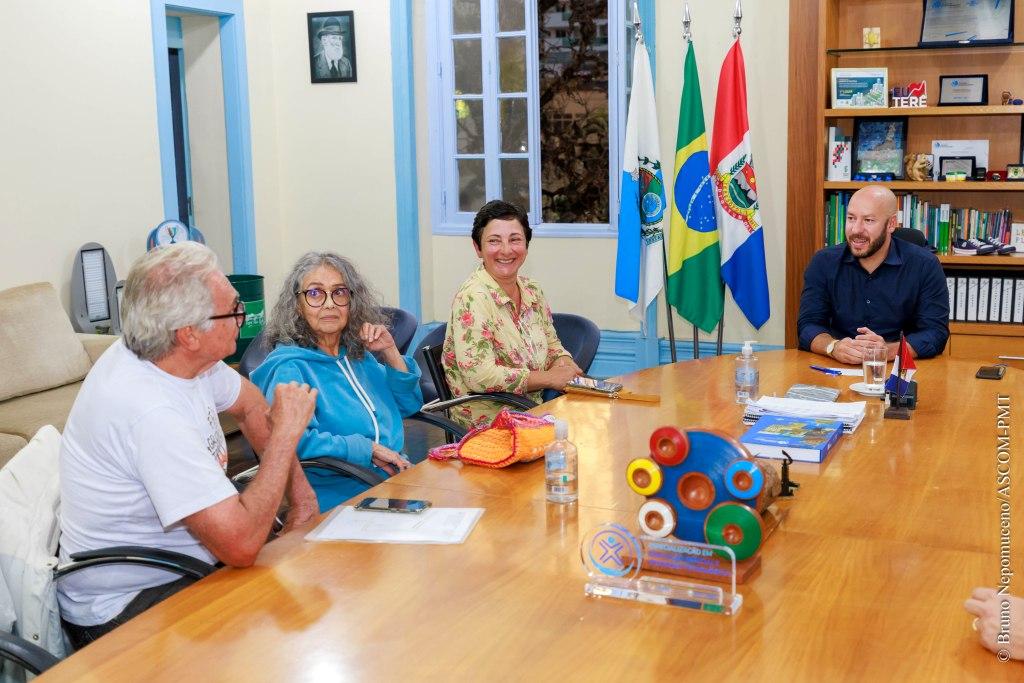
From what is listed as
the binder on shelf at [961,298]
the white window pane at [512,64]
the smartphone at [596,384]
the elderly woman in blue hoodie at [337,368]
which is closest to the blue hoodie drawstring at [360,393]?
the elderly woman in blue hoodie at [337,368]

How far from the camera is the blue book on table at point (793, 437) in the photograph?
2.64m

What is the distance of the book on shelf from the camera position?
16.9 ft

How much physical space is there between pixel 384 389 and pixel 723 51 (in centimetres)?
337

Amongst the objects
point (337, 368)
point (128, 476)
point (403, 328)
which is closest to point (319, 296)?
point (337, 368)

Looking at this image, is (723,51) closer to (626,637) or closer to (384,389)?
(384,389)

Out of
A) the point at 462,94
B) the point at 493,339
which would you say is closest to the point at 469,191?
the point at 462,94

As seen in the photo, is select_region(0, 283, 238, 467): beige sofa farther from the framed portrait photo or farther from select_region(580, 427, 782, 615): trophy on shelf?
select_region(580, 427, 782, 615): trophy on shelf

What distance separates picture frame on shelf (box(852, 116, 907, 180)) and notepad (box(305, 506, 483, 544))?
3721mm

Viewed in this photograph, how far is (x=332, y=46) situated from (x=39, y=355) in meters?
2.76

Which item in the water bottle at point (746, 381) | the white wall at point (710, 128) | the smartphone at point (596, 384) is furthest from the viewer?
the white wall at point (710, 128)

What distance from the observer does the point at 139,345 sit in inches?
86.5

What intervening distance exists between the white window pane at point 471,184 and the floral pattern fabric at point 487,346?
2831mm

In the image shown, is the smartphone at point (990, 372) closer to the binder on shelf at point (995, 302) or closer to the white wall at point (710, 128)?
the binder on shelf at point (995, 302)

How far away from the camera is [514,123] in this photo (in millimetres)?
6465
